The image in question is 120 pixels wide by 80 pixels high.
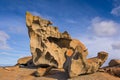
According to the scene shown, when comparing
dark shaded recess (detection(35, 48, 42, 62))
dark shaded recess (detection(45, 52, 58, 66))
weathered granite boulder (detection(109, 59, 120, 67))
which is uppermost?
dark shaded recess (detection(35, 48, 42, 62))

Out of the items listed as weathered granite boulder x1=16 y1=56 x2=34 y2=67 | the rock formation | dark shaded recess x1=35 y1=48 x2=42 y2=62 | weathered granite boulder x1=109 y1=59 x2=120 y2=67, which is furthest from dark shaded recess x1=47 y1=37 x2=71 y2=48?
weathered granite boulder x1=109 y1=59 x2=120 y2=67

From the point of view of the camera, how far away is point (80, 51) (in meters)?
26.2

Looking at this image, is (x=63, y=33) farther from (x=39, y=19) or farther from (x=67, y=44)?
(x=39, y=19)

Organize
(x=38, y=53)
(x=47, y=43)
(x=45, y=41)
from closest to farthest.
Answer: (x=47, y=43) < (x=45, y=41) < (x=38, y=53)

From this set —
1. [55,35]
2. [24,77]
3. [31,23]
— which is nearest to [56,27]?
[55,35]

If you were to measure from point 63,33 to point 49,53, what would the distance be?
4168mm

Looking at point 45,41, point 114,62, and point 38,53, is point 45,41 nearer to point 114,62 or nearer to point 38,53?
point 38,53

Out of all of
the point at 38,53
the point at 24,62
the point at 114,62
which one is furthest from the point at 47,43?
the point at 114,62

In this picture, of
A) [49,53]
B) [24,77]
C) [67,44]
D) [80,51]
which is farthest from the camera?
[67,44]

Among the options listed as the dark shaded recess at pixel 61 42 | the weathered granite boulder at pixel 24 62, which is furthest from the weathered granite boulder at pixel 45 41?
the weathered granite boulder at pixel 24 62

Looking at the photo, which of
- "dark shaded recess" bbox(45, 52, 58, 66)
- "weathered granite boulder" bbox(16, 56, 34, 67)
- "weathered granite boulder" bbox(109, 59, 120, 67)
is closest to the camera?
"weathered granite boulder" bbox(109, 59, 120, 67)

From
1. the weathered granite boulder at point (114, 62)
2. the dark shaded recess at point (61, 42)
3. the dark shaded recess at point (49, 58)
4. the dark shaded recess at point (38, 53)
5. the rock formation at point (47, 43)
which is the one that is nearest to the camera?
the weathered granite boulder at point (114, 62)

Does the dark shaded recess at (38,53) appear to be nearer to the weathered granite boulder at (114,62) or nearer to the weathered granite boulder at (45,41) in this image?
the weathered granite boulder at (45,41)

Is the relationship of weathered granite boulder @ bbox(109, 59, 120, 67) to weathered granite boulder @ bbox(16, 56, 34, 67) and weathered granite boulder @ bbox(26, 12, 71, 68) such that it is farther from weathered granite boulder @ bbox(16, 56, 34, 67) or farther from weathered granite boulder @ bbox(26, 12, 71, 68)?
weathered granite boulder @ bbox(16, 56, 34, 67)
